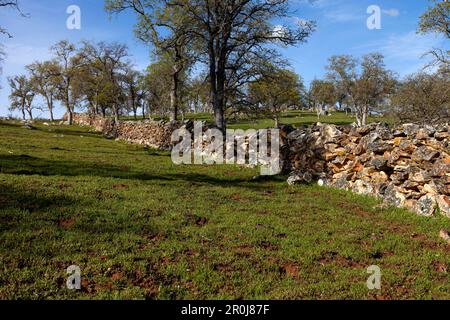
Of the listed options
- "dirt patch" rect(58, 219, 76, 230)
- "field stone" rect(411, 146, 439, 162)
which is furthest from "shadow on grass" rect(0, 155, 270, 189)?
"field stone" rect(411, 146, 439, 162)

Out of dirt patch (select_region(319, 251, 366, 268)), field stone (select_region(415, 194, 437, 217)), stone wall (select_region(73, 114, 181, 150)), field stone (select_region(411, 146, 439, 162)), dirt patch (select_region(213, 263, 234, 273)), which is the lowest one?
dirt patch (select_region(319, 251, 366, 268))

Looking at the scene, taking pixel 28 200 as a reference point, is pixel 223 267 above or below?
below

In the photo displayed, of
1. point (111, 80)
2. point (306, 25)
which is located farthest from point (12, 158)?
point (111, 80)

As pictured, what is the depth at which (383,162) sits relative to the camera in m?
12.2

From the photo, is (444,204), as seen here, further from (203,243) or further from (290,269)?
(203,243)

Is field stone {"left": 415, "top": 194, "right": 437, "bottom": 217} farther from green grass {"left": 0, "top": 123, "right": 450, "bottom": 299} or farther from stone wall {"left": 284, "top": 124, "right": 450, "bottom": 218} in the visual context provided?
green grass {"left": 0, "top": 123, "right": 450, "bottom": 299}

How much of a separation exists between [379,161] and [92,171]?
39.6ft

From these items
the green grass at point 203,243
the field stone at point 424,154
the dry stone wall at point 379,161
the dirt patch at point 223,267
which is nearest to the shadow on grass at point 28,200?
the green grass at point 203,243

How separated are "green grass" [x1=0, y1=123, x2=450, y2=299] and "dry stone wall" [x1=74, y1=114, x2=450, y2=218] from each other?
701 millimetres

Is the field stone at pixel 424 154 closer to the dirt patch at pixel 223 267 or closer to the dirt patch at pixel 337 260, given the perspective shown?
the dirt patch at pixel 337 260

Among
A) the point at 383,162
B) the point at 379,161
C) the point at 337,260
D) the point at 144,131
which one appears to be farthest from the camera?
the point at 144,131

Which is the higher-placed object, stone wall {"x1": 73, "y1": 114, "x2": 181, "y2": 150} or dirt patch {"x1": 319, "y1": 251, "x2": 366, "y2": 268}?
stone wall {"x1": 73, "y1": 114, "x2": 181, "y2": 150}

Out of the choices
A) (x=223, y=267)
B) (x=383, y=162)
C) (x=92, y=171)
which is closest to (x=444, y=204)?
(x=383, y=162)

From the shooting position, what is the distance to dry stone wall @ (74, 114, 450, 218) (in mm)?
10492
